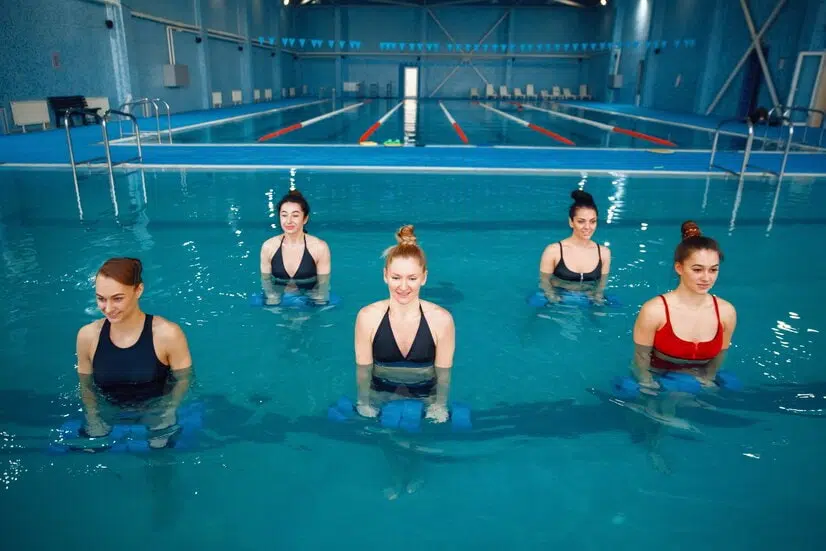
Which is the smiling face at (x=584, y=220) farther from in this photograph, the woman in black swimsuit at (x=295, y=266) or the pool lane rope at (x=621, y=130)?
the pool lane rope at (x=621, y=130)

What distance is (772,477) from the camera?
2830mm

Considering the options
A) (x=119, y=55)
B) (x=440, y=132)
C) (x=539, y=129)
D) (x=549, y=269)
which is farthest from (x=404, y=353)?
(x=119, y=55)

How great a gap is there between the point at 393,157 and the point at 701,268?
402 inches

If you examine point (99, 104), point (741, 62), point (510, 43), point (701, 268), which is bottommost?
point (701, 268)

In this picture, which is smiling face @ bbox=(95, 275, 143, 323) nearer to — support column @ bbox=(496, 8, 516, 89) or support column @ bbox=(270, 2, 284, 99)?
support column @ bbox=(270, 2, 284, 99)

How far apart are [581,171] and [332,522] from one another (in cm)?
1026

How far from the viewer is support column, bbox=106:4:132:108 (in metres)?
18.9

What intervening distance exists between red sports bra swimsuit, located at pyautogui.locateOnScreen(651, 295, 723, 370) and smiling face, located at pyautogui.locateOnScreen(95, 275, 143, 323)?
9.64 feet

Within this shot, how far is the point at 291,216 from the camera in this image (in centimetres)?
439

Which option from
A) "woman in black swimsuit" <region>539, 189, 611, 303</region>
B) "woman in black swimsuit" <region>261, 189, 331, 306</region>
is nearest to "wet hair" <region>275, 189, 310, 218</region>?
"woman in black swimsuit" <region>261, 189, 331, 306</region>

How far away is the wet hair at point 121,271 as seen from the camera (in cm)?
252

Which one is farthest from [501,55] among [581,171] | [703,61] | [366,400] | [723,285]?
[366,400]

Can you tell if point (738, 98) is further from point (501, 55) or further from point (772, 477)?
point (772, 477)

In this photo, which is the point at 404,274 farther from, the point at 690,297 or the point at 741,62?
the point at 741,62
